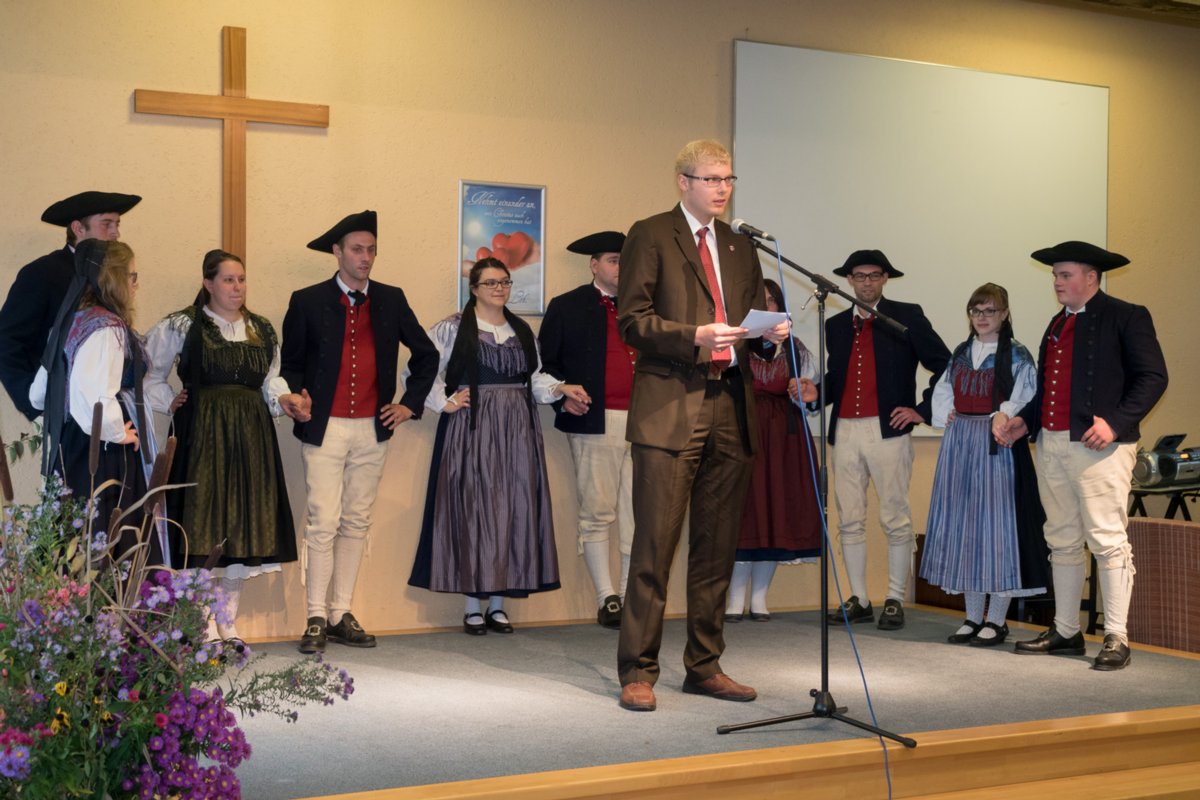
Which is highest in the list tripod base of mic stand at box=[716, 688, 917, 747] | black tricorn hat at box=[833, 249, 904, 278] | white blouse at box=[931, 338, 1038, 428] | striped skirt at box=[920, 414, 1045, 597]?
black tricorn hat at box=[833, 249, 904, 278]

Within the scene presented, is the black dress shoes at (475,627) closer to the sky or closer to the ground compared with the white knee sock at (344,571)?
closer to the ground

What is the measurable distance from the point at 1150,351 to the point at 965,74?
250 centimetres

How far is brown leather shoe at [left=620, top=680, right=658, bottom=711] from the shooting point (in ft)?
12.8

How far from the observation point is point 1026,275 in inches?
272

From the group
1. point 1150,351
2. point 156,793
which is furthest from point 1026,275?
point 156,793

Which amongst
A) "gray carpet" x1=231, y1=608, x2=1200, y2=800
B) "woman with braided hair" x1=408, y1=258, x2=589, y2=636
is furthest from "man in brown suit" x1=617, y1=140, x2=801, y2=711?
"woman with braided hair" x1=408, y1=258, x2=589, y2=636

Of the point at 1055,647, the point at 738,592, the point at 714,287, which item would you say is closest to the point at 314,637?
the point at 738,592

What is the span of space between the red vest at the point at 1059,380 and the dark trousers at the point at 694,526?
62.2 inches

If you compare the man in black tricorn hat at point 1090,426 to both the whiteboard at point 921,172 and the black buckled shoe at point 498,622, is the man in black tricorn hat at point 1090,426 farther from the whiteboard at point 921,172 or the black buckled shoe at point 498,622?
the black buckled shoe at point 498,622

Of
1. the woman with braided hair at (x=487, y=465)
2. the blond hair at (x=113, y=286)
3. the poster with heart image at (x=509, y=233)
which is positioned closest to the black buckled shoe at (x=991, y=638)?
the woman with braided hair at (x=487, y=465)

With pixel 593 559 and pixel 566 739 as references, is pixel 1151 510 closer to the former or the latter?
pixel 593 559

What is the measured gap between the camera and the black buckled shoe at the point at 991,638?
17.3 feet

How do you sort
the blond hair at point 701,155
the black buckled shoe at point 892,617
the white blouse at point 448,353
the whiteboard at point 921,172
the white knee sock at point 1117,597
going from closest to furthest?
the blond hair at point 701,155, the white knee sock at point 1117,597, the white blouse at point 448,353, the black buckled shoe at point 892,617, the whiteboard at point 921,172

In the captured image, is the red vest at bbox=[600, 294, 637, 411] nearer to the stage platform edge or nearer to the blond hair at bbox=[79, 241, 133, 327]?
the blond hair at bbox=[79, 241, 133, 327]
